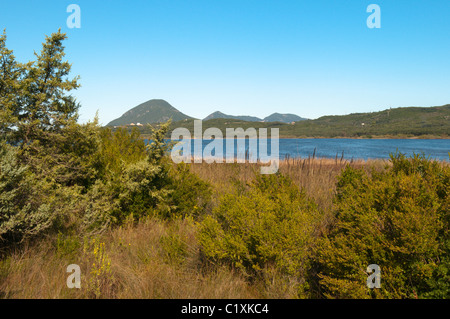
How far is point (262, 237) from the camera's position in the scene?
3.21 m

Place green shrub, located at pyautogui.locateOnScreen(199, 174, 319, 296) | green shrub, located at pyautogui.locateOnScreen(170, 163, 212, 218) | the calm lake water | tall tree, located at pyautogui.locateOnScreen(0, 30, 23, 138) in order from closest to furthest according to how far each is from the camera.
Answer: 1. green shrub, located at pyautogui.locateOnScreen(199, 174, 319, 296)
2. tall tree, located at pyautogui.locateOnScreen(0, 30, 23, 138)
3. green shrub, located at pyautogui.locateOnScreen(170, 163, 212, 218)
4. the calm lake water

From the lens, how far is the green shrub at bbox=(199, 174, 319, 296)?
3.16 meters

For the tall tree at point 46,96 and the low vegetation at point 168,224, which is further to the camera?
the tall tree at point 46,96

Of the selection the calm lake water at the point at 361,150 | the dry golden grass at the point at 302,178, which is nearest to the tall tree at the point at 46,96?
the dry golden grass at the point at 302,178

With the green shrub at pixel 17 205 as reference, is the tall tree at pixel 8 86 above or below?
above

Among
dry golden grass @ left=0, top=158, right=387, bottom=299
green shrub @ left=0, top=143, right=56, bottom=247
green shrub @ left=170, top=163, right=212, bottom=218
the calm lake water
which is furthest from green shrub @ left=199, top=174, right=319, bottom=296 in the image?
the calm lake water

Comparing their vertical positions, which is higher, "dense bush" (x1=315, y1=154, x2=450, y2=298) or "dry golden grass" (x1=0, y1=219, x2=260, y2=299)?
"dense bush" (x1=315, y1=154, x2=450, y2=298)

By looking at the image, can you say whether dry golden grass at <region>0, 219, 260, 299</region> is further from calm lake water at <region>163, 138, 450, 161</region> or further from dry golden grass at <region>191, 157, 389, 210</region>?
calm lake water at <region>163, 138, 450, 161</region>

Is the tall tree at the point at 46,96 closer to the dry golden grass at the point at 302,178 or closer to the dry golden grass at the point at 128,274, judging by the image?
the dry golden grass at the point at 128,274

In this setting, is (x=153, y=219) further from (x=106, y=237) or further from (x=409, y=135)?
(x=409, y=135)

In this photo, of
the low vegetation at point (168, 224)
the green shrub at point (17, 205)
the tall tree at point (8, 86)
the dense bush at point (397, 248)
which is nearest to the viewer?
the dense bush at point (397, 248)

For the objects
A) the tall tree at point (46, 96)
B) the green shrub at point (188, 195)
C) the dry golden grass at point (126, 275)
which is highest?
the tall tree at point (46, 96)

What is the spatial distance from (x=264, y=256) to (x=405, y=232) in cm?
151

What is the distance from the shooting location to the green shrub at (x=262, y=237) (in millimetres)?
3164
